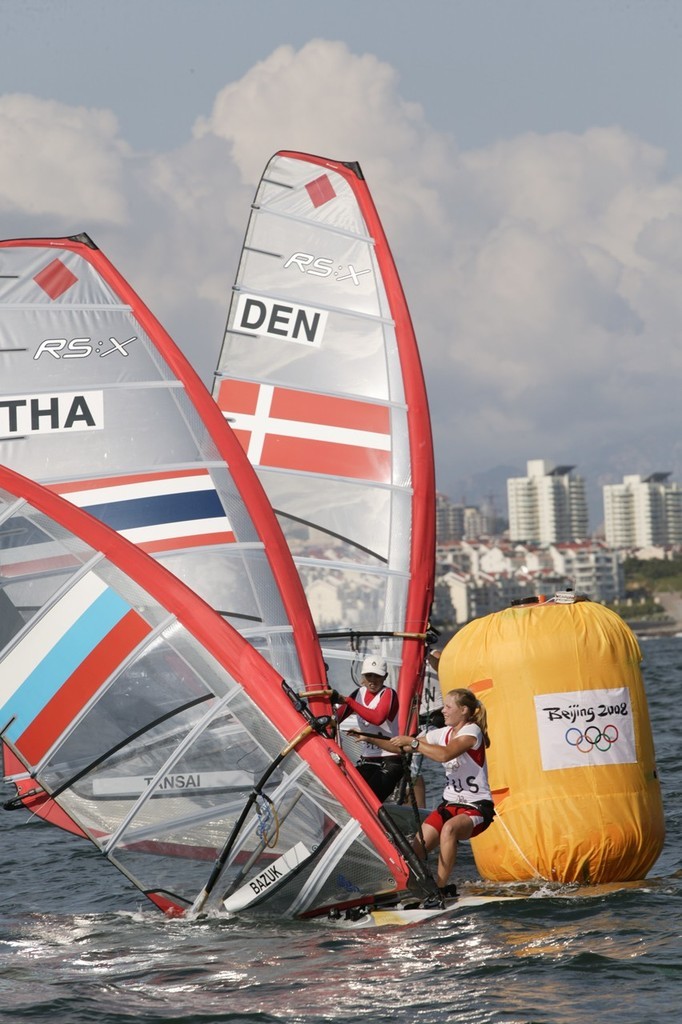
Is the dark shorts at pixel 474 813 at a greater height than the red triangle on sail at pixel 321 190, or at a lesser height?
lesser

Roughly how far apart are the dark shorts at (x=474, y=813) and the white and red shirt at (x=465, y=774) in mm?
25

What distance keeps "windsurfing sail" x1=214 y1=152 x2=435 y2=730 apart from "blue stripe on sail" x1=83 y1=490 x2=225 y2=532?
1978mm

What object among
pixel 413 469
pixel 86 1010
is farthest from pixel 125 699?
pixel 413 469

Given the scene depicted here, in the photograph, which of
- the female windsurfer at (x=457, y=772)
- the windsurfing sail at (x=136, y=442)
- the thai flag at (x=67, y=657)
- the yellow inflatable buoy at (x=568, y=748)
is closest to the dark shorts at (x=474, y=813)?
the female windsurfer at (x=457, y=772)

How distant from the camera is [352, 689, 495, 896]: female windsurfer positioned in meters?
7.01

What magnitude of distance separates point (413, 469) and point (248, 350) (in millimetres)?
1688

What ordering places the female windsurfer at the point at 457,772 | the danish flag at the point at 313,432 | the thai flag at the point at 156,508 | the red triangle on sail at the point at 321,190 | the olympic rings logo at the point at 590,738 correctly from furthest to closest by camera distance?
the red triangle on sail at the point at 321,190 < the danish flag at the point at 313,432 < the thai flag at the point at 156,508 < the olympic rings logo at the point at 590,738 < the female windsurfer at the point at 457,772

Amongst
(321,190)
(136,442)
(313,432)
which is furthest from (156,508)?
(321,190)

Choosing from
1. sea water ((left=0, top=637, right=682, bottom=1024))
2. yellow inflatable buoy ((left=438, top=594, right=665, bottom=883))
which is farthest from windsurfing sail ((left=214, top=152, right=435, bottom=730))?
sea water ((left=0, top=637, right=682, bottom=1024))

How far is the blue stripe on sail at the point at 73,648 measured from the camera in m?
7.40

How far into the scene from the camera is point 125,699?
741 cm

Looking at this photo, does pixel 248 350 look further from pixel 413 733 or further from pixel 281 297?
pixel 413 733

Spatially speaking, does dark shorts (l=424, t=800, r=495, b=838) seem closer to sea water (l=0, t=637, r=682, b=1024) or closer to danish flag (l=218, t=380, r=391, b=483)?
sea water (l=0, t=637, r=682, b=1024)

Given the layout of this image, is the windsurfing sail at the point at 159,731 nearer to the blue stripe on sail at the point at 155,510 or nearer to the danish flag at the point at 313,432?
the blue stripe on sail at the point at 155,510
